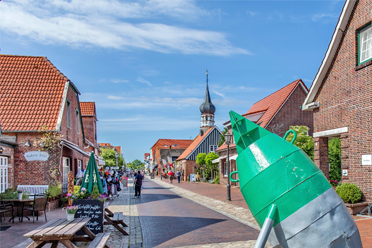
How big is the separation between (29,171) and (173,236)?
8.75 metres

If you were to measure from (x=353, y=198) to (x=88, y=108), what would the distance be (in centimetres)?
2488

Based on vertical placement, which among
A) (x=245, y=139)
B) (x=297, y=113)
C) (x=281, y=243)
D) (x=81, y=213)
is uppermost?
(x=297, y=113)

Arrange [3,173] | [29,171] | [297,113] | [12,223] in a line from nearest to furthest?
[12,223] → [3,173] → [29,171] → [297,113]

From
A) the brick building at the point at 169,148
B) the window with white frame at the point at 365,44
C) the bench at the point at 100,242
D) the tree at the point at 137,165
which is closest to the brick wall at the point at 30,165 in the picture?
the bench at the point at 100,242

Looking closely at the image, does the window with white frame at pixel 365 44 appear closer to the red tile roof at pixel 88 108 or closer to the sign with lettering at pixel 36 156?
the sign with lettering at pixel 36 156

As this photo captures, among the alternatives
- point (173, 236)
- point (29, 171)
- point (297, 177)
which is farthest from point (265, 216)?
point (29, 171)

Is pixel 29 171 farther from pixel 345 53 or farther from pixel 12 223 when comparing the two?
pixel 345 53

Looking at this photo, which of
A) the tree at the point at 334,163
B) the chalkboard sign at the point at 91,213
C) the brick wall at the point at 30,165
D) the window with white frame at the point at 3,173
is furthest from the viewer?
the tree at the point at 334,163

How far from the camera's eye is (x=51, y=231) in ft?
18.6

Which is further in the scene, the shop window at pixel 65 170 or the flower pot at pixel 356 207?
the shop window at pixel 65 170

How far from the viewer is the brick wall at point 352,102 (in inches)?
435

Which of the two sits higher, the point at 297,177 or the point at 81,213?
the point at 297,177

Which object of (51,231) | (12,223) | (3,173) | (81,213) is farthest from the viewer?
(3,173)

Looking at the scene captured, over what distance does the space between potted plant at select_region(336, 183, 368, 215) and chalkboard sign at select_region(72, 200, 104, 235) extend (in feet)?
25.3
